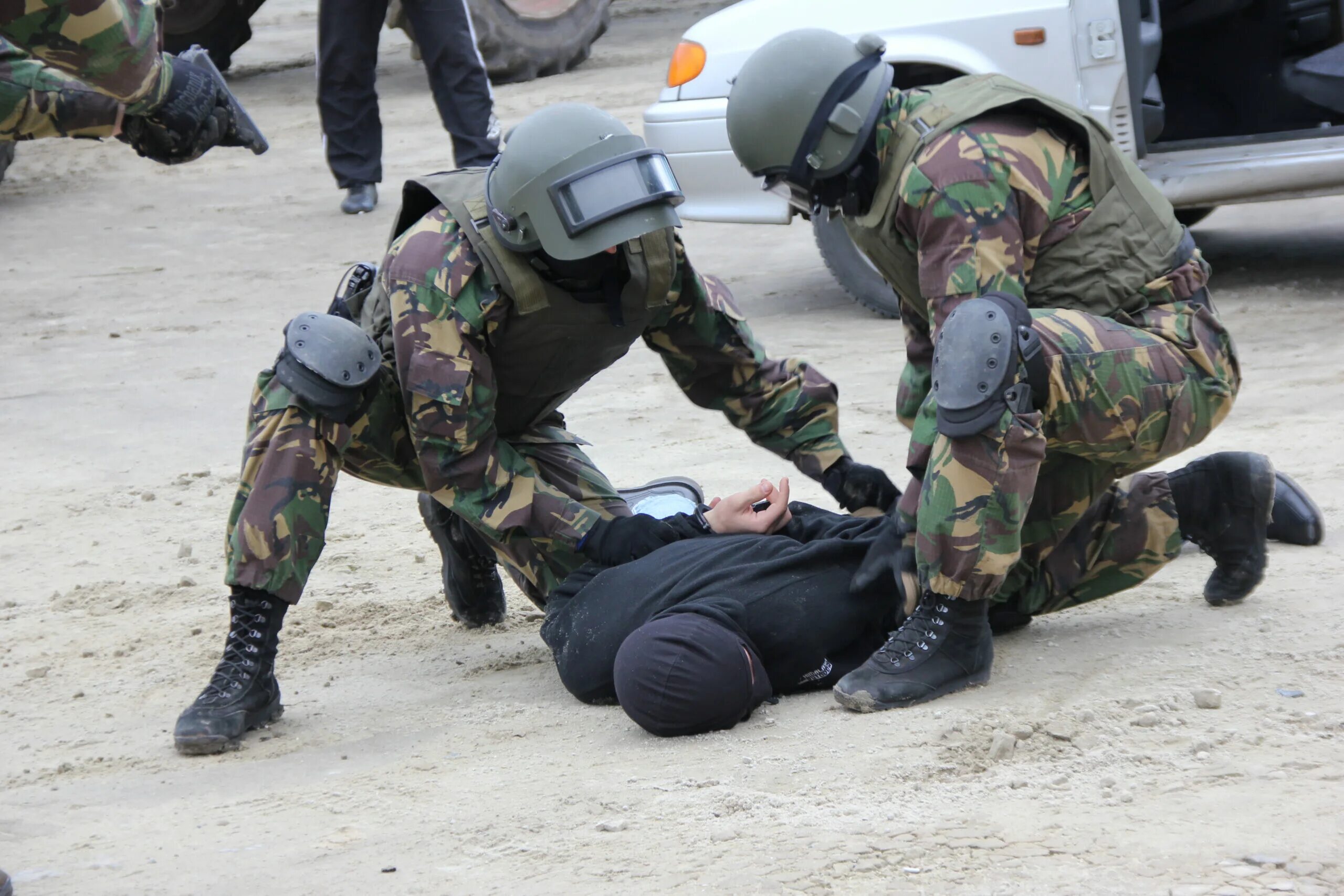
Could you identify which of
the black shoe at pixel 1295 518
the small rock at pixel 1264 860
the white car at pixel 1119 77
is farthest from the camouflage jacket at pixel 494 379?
the white car at pixel 1119 77

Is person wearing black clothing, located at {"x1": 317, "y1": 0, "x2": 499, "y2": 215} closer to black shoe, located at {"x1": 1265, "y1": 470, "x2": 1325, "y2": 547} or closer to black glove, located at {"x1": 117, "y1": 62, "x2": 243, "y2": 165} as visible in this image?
black glove, located at {"x1": 117, "y1": 62, "x2": 243, "y2": 165}

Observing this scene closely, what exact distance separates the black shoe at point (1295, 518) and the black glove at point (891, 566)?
1070mm

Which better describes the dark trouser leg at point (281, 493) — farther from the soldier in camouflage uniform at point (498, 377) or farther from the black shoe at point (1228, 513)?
the black shoe at point (1228, 513)

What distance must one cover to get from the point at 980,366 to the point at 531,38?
9414 millimetres

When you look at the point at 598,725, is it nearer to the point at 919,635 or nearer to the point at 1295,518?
the point at 919,635

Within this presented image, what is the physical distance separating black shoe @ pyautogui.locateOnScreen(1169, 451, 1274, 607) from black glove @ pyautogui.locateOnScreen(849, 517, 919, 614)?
0.65 metres

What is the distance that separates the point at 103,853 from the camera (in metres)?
2.36

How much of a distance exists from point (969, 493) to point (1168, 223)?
30.1 inches

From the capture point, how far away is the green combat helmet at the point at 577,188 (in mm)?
2975

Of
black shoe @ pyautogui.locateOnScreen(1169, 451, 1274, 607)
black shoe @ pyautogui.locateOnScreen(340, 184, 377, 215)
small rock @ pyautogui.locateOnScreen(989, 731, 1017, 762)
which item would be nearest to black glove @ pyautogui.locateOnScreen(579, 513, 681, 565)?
small rock @ pyautogui.locateOnScreen(989, 731, 1017, 762)

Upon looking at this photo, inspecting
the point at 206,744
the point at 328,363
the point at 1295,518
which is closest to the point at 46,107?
the point at 328,363

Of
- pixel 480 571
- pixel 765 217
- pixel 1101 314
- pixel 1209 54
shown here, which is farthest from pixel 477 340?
pixel 1209 54

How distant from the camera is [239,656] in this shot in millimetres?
2957

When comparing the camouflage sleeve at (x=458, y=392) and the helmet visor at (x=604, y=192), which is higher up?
the helmet visor at (x=604, y=192)
